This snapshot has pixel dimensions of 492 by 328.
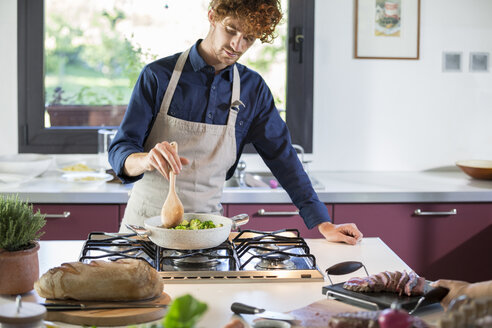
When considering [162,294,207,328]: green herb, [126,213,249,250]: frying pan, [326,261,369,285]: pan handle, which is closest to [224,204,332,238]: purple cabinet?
[126,213,249,250]: frying pan

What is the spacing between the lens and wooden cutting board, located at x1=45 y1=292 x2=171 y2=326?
1350 millimetres

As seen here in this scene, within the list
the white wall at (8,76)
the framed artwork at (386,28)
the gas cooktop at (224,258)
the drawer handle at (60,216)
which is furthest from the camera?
the framed artwork at (386,28)

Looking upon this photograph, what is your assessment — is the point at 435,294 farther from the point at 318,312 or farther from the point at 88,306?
the point at 88,306

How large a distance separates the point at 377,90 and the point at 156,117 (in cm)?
188

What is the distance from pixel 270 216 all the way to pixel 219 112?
0.91 m

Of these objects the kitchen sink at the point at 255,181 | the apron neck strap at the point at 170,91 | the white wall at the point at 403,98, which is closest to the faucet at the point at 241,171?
the kitchen sink at the point at 255,181

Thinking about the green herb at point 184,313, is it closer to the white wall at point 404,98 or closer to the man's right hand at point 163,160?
the man's right hand at point 163,160

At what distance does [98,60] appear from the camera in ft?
12.2

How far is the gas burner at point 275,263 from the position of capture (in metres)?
1.75

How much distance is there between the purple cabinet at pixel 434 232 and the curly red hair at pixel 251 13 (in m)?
1.28

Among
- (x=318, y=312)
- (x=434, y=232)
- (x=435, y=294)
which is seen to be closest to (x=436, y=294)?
(x=435, y=294)

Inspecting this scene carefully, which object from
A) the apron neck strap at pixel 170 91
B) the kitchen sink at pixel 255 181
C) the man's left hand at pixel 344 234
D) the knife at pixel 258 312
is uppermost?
the apron neck strap at pixel 170 91

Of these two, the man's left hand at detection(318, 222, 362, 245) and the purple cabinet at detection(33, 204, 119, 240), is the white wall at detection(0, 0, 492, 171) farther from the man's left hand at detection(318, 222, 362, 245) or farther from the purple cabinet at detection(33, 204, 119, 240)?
the man's left hand at detection(318, 222, 362, 245)

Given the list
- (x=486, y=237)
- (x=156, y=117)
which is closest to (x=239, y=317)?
(x=156, y=117)
